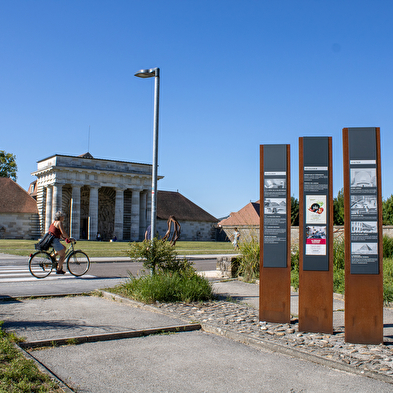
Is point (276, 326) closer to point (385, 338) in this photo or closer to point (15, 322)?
point (385, 338)

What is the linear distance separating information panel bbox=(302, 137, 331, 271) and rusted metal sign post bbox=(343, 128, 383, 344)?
1.12 feet

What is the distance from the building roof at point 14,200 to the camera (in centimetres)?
5541

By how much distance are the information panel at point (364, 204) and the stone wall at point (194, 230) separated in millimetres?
62267

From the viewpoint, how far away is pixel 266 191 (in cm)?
647

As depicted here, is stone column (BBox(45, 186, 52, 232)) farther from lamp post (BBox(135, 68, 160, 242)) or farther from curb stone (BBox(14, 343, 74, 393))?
curb stone (BBox(14, 343, 74, 393))

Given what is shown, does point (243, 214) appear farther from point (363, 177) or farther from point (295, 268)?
point (363, 177)

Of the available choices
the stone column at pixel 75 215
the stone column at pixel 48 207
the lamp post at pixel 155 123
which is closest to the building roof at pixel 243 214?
the stone column at pixel 75 215

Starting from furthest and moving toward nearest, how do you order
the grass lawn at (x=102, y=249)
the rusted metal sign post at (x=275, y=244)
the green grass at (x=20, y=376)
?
the grass lawn at (x=102, y=249)
the rusted metal sign post at (x=275, y=244)
the green grass at (x=20, y=376)

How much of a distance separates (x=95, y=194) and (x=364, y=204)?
5499 cm

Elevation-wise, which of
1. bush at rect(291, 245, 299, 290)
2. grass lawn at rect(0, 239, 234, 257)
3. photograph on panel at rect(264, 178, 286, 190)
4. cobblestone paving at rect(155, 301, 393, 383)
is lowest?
grass lawn at rect(0, 239, 234, 257)

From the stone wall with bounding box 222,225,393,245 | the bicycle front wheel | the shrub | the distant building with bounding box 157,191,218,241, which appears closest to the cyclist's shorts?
the bicycle front wheel

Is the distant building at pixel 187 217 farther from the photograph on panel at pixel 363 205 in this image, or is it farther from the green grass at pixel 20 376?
the green grass at pixel 20 376

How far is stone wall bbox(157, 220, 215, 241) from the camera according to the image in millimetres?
68125

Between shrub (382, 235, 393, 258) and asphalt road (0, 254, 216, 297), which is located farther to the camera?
shrub (382, 235, 393, 258)
